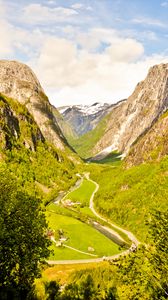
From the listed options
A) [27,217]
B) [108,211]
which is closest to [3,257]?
[27,217]

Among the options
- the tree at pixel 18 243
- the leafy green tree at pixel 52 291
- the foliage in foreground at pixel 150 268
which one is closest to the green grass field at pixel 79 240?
the leafy green tree at pixel 52 291

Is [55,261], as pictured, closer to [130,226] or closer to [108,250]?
[108,250]

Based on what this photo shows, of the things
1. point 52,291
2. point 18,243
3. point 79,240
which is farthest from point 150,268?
point 79,240

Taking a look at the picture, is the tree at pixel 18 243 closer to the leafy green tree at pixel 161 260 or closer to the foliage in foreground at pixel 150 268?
the foliage in foreground at pixel 150 268

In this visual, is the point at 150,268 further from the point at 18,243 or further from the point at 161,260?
the point at 18,243

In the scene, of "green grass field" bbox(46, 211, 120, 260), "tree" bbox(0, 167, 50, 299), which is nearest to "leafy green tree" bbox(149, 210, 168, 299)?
"tree" bbox(0, 167, 50, 299)

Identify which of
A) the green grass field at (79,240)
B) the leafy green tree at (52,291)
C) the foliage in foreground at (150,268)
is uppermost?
the foliage in foreground at (150,268)

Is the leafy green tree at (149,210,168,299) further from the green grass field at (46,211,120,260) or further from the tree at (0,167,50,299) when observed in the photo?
the green grass field at (46,211,120,260)
